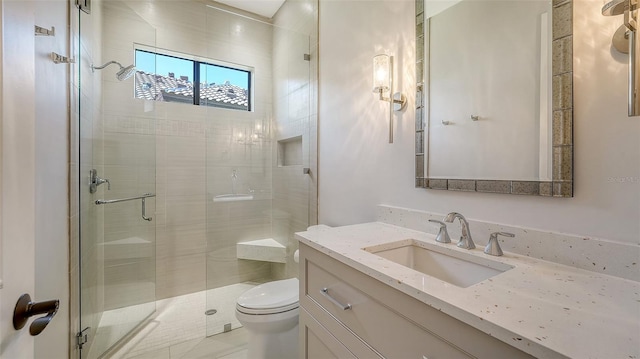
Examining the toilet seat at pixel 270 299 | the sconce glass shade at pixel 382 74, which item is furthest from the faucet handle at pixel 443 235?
the toilet seat at pixel 270 299

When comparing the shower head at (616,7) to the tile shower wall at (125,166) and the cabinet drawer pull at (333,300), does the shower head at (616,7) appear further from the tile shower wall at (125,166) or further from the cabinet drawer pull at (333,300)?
the tile shower wall at (125,166)

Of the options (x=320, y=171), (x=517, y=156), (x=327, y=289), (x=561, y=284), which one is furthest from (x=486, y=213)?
(x=320, y=171)

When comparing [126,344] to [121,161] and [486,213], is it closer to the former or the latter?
[121,161]

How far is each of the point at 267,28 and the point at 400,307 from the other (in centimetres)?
269

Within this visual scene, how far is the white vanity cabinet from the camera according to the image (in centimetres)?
59

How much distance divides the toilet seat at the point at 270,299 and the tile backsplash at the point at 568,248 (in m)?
1.01

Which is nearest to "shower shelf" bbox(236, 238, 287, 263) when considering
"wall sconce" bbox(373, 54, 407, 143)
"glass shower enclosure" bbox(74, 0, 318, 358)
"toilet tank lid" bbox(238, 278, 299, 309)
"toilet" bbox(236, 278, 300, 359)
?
"glass shower enclosure" bbox(74, 0, 318, 358)

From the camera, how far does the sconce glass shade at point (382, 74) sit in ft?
4.56

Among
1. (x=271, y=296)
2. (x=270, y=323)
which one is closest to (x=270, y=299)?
(x=271, y=296)

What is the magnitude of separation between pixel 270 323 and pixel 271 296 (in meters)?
0.17

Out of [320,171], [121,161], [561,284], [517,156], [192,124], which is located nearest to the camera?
[561,284]

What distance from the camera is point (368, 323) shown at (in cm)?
83

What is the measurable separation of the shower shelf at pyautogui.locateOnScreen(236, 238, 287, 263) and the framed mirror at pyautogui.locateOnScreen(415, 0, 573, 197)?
148 cm

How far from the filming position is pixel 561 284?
2.34ft
